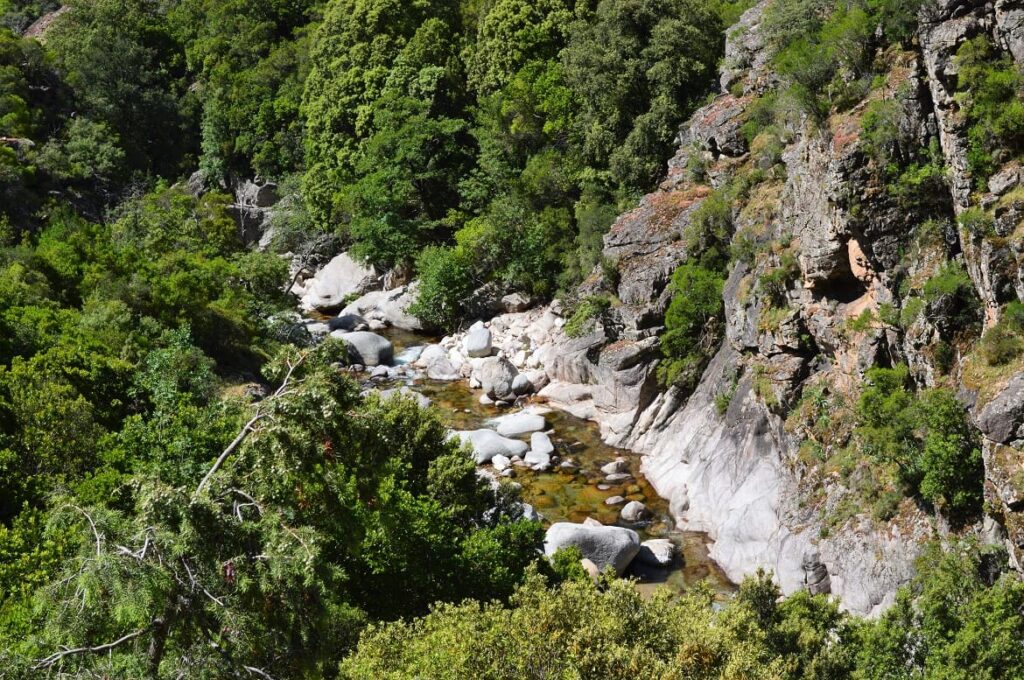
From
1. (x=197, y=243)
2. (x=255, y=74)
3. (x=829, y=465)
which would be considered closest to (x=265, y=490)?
(x=829, y=465)

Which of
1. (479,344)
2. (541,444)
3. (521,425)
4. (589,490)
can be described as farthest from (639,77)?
(589,490)

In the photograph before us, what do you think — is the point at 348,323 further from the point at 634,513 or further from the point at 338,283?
the point at 634,513

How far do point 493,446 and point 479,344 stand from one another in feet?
31.9

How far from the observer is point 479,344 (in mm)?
43406

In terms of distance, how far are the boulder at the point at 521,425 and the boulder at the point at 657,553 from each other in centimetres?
950

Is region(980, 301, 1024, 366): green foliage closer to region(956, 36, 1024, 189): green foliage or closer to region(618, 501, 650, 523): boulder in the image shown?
region(956, 36, 1024, 189): green foliage

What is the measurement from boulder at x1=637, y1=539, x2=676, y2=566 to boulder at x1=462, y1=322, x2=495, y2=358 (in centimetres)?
1748

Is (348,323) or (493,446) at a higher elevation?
(493,446)

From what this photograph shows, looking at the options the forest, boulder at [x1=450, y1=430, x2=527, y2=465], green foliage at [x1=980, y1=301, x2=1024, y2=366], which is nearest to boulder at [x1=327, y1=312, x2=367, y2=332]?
the forest

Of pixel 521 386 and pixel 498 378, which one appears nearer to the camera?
pixel 521 386

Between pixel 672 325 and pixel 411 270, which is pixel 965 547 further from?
pixel 411 270

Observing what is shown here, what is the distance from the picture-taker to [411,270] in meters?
52.8

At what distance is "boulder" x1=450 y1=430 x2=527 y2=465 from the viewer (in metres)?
34.2

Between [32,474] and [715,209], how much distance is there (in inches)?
961
